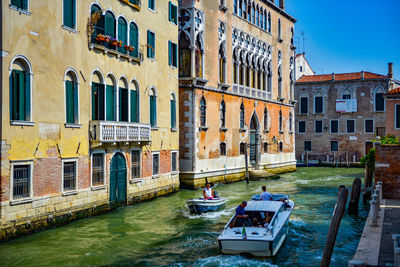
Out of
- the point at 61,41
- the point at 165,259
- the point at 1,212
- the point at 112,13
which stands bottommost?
the point at 165,259

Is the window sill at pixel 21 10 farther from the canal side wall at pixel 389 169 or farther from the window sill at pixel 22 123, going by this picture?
the canal side wall at pixel 389 169

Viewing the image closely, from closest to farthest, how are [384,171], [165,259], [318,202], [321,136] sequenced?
[165,259]
[384,171]
[318,202]
[321,136]

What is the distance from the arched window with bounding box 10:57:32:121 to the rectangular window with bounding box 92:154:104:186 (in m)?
3.36

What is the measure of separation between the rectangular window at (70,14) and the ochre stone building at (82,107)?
0.03 meters

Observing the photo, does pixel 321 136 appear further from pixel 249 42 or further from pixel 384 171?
pixel 384 171

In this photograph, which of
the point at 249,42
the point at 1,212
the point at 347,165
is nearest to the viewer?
the point at 1,212

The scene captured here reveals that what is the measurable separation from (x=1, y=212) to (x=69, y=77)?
454cm

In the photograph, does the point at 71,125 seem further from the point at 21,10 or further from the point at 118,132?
the point at 21,10

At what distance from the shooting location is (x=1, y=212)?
36.6 feet

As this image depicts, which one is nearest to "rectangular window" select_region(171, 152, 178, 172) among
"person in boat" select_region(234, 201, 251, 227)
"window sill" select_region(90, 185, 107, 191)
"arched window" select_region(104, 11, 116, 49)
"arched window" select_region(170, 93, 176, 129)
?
"arched window" select_region(170, 93, 176, 129)

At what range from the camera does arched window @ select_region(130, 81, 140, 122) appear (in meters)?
17.2

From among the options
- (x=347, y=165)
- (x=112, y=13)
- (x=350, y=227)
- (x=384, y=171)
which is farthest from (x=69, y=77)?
(x=347, y=165)

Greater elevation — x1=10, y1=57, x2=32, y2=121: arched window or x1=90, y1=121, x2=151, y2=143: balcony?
x1=10, y1=57, x2=32, y2=121: arched window

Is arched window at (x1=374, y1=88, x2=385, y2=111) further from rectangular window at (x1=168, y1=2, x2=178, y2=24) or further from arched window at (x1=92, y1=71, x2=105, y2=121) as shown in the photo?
arched window at (x1=92, y1=71, x2=105, y2=121)
